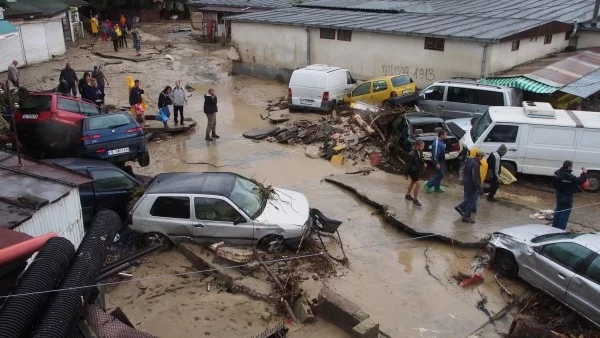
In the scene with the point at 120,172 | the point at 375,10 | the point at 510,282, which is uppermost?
the point at 375,10

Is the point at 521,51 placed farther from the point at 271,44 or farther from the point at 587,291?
the point at 587,291

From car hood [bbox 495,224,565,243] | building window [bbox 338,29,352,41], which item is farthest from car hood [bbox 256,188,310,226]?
building window [bbox 338,29,352,41]

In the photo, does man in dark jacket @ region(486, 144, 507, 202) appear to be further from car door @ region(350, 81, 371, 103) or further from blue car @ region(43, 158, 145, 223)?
blue car @ region(43, 158, 145, 223)

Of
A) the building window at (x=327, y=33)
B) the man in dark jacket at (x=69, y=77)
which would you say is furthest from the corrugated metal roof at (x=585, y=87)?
the man in dark jacket at (x=69, y=77)

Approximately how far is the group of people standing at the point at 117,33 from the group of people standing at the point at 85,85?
1260 cm

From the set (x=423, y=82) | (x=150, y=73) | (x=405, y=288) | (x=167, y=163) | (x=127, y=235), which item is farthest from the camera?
(x=150, y=73)

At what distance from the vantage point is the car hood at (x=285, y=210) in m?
9.84

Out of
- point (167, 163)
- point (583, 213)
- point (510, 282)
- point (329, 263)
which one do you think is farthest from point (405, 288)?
point (167, 163)

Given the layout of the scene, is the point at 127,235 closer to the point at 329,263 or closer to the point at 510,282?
the point at 329,263

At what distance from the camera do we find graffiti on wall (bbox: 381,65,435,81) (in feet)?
69.9

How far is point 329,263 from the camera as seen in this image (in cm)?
966

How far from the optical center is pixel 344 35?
2427 centimetres

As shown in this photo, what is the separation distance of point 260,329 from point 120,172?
5.25m

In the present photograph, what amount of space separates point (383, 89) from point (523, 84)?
4709 mm
